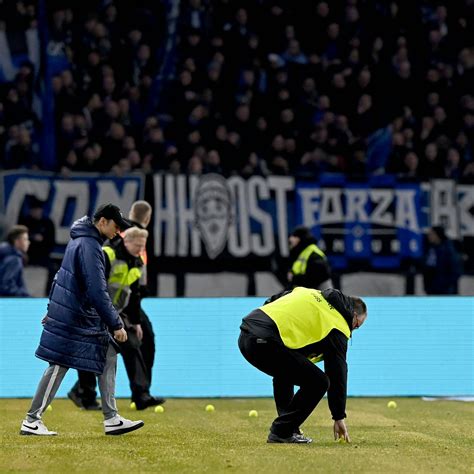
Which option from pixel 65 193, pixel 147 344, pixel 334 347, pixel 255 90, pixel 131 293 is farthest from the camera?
pixel 255 90

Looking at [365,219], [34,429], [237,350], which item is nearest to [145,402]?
[237,350]

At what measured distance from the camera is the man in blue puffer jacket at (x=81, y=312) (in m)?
8.91

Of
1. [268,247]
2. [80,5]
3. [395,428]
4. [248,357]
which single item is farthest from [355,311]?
[80,5]

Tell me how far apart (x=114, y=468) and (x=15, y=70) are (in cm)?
1295

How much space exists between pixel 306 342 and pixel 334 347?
22 centimetres

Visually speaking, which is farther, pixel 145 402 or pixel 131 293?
pixel 145 402

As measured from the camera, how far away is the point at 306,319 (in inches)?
332

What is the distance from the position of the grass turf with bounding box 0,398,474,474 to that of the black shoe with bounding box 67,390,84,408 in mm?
89

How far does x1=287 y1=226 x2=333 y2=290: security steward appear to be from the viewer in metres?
14.3

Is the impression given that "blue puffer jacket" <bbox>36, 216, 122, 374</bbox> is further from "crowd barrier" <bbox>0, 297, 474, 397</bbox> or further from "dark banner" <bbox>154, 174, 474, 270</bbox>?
"dark banner" <bbox>154, 174, 474, 270</bbox>

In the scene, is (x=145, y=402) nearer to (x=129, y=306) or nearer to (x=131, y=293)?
(x=129, y=306)

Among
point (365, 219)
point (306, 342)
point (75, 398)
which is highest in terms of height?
point (365, 219)

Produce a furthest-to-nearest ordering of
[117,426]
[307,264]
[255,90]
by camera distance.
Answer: [255,90] → [307,264] → [117,426]

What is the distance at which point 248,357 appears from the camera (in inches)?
339
